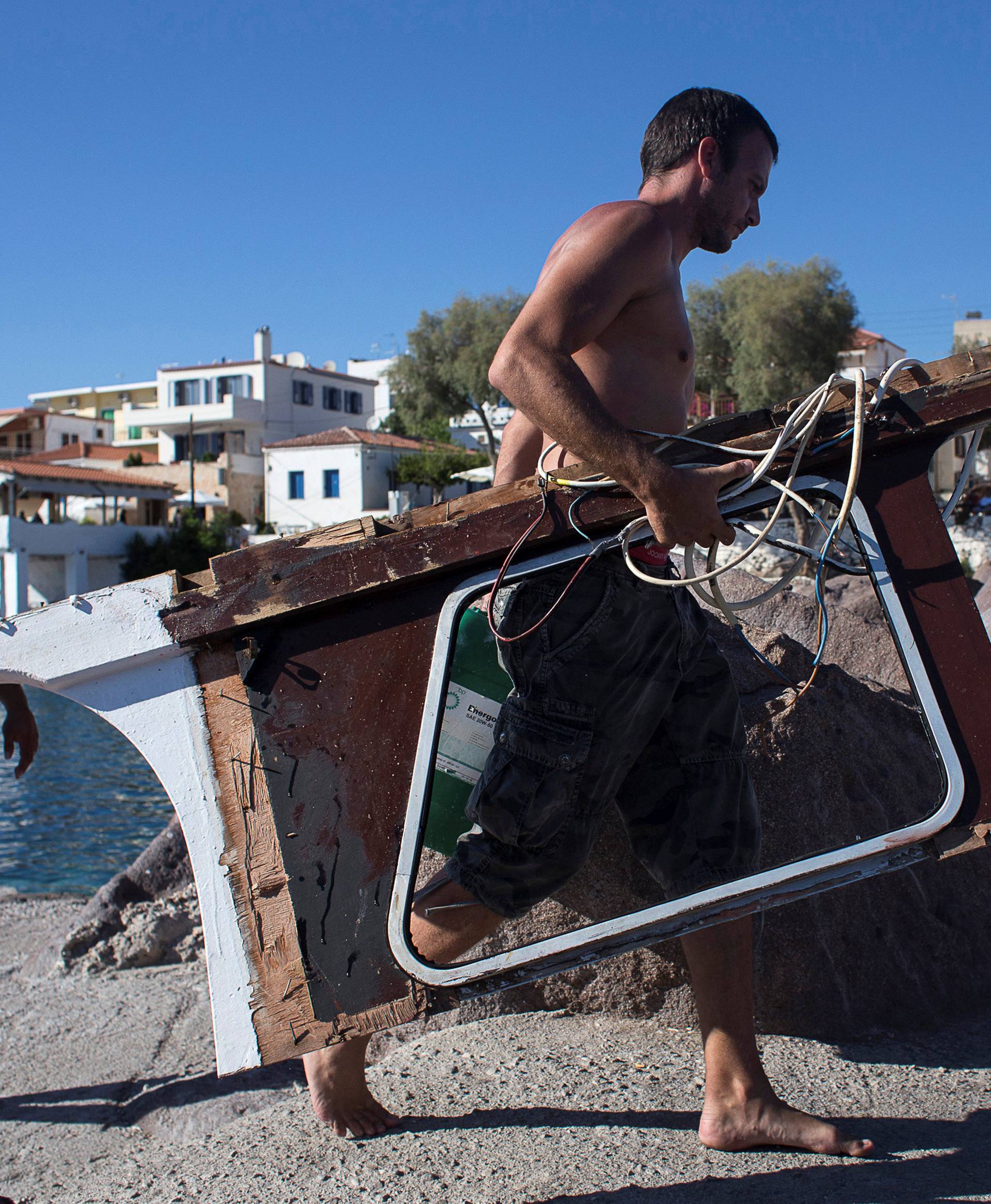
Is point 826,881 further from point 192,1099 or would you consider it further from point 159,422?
point 159,422

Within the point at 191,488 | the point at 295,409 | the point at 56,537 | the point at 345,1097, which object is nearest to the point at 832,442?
the point at 345,1097

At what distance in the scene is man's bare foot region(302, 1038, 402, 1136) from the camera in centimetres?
244

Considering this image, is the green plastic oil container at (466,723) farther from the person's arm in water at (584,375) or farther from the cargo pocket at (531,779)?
the person's arm in water at (584,375)

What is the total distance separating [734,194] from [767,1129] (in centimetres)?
205

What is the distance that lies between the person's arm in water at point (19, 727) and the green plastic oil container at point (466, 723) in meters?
1.17

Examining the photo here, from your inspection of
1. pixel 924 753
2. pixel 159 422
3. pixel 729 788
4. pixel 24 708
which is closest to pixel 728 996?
pixel 729 788

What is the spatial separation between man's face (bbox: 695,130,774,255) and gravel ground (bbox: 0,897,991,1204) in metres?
2.00

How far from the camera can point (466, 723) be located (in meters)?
2.61

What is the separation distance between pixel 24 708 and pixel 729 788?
1969mm

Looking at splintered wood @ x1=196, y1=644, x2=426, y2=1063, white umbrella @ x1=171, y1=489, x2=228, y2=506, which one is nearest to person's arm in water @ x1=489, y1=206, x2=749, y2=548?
splintered wood @ x1=196, y1=644, x2=426, y2=1063

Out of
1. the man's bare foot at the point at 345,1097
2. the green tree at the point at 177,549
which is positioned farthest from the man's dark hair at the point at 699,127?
the green tree at the point at 177,549

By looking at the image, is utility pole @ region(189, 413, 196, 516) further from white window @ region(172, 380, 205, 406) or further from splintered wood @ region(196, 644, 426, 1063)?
splintered wood @ region(196, 644, 426, 1063)

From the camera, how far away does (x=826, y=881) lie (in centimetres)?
194

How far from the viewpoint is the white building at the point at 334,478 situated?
1716 inches
